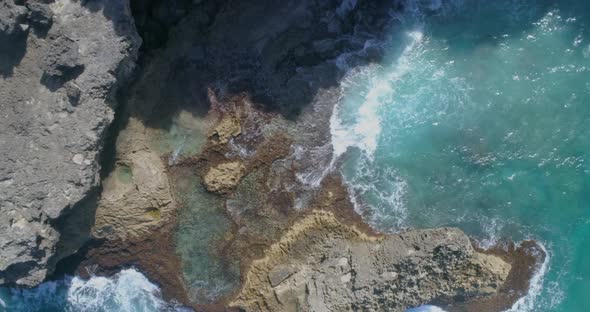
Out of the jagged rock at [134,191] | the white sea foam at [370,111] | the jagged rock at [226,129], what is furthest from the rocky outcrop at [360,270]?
the jagged rock at [134,191]

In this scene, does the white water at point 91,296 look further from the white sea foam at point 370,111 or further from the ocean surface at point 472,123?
the white sea foam at point 370,111

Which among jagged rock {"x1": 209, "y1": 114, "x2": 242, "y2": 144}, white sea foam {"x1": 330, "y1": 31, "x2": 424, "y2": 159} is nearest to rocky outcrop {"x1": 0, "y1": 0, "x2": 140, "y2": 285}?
jagged rock {"x1": 209, "y1": 114, "x2": 242, "y2": 144}

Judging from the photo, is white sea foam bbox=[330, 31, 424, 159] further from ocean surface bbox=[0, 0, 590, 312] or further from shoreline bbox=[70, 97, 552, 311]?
shoreline bbox=[70, 97, 552, 311]

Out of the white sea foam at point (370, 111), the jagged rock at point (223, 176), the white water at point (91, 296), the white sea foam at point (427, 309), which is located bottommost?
the white water at point (91, 296)

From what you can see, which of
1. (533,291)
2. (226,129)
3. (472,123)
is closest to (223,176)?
(226,129)

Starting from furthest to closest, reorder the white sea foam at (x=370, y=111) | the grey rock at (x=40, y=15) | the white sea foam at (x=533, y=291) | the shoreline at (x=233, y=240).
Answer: the white sea foam at (x=533, y=291) → the white sea foam at (x=370, y=111) → the shoreline at (x=233, y=240) → the grey rock at (x=40, y=15)

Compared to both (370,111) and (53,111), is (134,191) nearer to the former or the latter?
(53,111)

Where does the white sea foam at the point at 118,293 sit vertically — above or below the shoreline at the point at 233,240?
below
